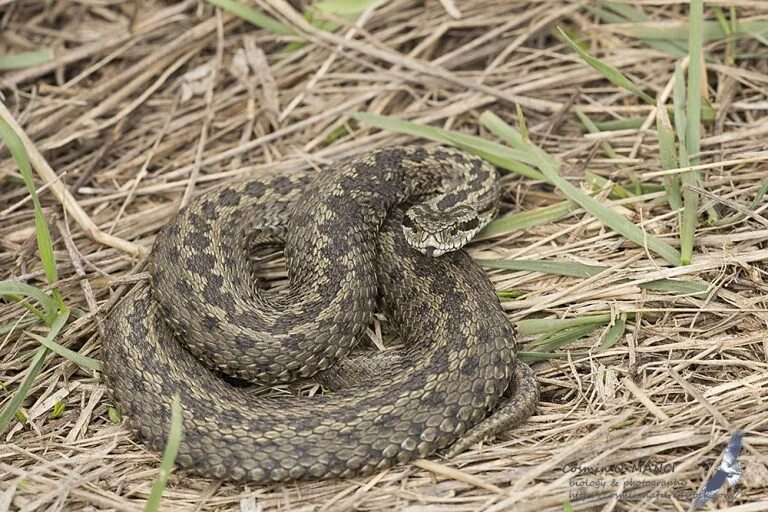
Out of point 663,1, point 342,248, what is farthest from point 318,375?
point 663,1

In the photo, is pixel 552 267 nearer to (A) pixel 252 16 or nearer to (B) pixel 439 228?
(B) pixel 439 228

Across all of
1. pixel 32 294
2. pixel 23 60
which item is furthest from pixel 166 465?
pixel 23 60

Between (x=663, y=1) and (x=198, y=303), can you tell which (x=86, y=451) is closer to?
(x=198, y=303)

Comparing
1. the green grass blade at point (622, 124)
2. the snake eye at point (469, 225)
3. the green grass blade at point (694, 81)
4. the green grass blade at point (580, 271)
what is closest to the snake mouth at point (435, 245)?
the snake eye at point (469, 225)

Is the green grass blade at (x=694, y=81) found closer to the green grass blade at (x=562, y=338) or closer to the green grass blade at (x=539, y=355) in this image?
the green grass blade at (x=562, y=338)

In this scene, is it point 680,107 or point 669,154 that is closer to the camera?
point 669,154

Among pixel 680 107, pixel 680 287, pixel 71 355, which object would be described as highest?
pixel 680 107
